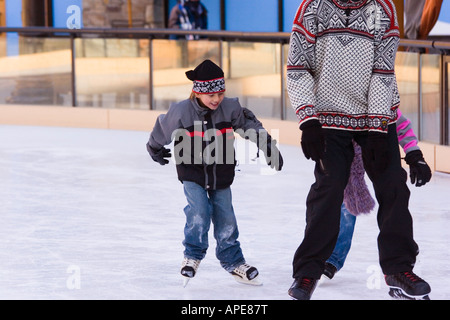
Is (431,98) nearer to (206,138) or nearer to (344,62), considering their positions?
(206,138)

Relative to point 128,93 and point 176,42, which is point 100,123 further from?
point 176,42

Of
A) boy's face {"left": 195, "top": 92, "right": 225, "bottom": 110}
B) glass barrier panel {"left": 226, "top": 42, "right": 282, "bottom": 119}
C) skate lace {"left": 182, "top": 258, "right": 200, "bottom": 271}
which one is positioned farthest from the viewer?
glass barrier panel {"left": 226, "top": 42, "right": 282, "bottom": 119}

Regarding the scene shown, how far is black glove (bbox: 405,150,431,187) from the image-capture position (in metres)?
4.46

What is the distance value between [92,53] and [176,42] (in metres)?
1.00

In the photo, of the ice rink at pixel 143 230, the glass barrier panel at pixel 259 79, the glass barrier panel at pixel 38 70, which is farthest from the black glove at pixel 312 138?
the glass barrier panel at pixel 38 70

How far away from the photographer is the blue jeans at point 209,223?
185 inches

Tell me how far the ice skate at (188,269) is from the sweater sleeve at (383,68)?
3.62ft

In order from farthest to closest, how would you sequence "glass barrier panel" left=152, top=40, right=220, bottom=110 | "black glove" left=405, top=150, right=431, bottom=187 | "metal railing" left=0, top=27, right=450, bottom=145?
"glass barrier panel" left=152, top=40, right=220, bottom=110 → "metal railing" left=0, top=27, right=450, bottom=145 → "black glove" left=405, top=150, right=431, bottom=187

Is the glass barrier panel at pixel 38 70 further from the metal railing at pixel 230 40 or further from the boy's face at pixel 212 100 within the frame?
the boy's face at pixel 212 100

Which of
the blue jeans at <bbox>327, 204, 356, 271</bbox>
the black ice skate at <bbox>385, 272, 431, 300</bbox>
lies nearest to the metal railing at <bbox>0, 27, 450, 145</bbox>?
the blue jeans at <bbox>327, 204, 356, 271</bbox>

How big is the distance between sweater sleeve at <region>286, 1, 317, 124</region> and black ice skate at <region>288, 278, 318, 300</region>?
0.65 metres

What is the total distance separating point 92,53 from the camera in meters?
11.5

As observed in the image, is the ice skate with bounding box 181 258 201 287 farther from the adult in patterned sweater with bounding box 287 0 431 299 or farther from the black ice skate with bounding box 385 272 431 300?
the black ice skate with bounding box 385 272 431 300

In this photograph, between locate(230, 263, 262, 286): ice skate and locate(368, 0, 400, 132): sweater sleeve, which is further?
locate(230, 263, 262, 286): ice skate
